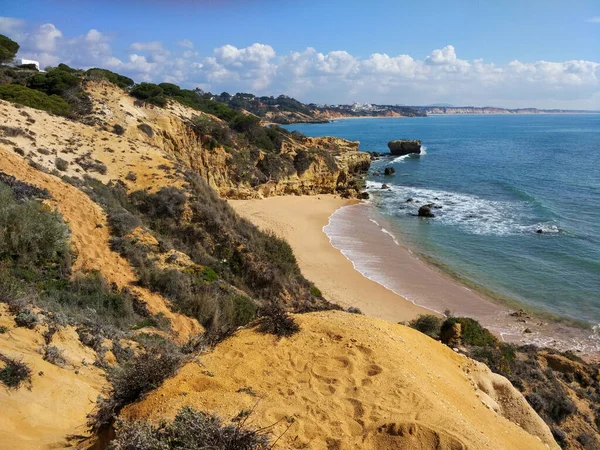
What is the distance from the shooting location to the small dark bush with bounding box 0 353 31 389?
5.72 meters

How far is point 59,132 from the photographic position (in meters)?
22.1

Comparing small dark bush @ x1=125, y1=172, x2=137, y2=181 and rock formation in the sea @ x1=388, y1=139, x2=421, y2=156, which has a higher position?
small dark bush @ x1=125, y1=172, x2=137, y2=181

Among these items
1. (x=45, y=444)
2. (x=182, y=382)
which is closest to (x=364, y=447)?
(x=182, y=382)

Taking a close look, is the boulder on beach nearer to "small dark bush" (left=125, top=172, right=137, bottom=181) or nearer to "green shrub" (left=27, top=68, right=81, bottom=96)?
"small dark bush" (left=125, top=172, right=137, bottom=181)

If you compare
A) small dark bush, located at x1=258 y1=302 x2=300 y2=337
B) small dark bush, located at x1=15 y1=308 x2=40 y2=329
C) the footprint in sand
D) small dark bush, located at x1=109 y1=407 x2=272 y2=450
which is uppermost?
small dark bush, located at x1=109 y1=407 x2=272 y2=450

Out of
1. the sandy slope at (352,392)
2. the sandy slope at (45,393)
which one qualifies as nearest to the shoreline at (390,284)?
the sandy slope at (352,392)

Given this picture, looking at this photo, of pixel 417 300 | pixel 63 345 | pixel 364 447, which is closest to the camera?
pixel 364 447

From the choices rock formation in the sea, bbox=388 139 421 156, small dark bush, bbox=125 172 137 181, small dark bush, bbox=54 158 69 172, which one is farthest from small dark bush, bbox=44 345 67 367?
rock formation in the sea, bbox=388 139 421 156

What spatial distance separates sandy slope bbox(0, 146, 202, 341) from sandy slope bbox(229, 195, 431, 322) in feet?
34.0

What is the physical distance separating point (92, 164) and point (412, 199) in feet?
106

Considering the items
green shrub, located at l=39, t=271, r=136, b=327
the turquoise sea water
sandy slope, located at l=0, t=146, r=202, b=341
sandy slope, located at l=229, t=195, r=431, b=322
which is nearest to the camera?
green shrub, located at l=39, t=271, r=136, b=327

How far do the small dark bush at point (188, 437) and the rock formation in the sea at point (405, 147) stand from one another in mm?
79687

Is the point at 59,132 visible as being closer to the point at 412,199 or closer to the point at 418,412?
the point at 418,412

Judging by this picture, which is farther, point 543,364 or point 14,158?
point 14,158
